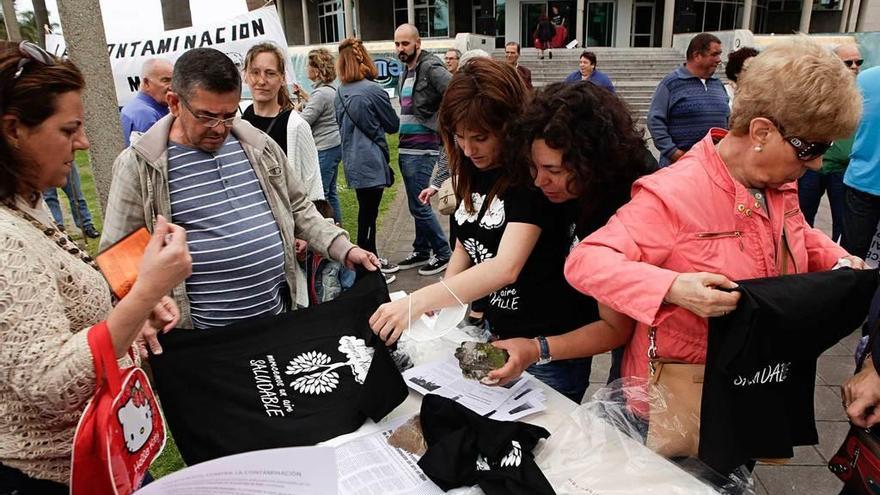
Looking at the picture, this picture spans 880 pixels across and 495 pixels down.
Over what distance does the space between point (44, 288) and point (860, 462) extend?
1.95 m

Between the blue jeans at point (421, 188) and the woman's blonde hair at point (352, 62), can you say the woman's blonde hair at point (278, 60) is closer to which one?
the woman's blonde hair at point (352, 62)

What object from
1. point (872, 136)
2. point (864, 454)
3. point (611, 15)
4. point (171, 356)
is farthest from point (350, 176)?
point (611, 15)

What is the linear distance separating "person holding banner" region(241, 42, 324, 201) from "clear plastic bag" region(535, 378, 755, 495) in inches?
110

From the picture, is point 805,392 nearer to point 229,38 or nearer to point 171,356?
point 171,356

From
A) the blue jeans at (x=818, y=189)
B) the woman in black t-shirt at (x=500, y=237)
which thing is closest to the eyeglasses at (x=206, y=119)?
the woman in black t-shirt at (x=500, y=237)

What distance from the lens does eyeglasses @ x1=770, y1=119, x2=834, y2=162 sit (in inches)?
50.1

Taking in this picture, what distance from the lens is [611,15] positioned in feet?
89.2

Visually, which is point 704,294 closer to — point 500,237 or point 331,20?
point 500,237

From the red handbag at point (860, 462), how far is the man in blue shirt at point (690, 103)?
3.62 m

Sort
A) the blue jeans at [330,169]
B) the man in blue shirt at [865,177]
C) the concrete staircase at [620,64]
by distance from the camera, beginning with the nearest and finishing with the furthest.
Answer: the man in blue shirt at [865,177] → the blue jeans at [330,169] → the concrete staircase at [620,64]

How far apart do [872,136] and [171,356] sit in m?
4.09

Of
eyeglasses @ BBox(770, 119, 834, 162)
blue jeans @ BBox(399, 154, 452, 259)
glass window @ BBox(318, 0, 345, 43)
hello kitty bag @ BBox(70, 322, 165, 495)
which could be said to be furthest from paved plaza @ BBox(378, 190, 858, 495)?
glass window @ BBox(318, 0, 345, 43)

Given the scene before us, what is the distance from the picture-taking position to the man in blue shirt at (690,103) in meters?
4.76

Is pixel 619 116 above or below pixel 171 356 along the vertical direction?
above
